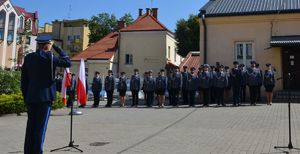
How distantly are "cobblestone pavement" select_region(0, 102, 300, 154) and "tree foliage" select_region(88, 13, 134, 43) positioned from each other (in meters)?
54.6

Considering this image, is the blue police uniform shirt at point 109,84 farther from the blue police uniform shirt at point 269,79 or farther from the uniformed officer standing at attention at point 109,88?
the blue police uniform shirt at point 269,79

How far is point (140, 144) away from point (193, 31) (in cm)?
4289

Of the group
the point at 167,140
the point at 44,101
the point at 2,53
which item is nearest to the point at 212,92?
the point at 167,140

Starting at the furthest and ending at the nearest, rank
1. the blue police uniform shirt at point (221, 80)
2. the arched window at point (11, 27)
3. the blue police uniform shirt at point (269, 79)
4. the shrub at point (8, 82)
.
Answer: the arched window at point (11, 27)
the blue police uniform shirt at point (221, 80)
the blue police uniform shirt at point (269, 79)
the shrub at point (8, 82)

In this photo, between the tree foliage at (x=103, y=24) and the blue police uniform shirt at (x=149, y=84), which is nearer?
the blue police uniform shirt at (x=149, y=84)

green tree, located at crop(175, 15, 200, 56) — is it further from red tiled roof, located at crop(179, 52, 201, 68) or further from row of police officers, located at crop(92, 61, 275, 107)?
row of police officers, located at crop(92, 61, 275, 107)

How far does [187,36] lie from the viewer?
50.5m

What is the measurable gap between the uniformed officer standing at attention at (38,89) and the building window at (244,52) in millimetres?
17079

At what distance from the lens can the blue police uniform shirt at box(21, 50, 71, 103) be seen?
6.31 m

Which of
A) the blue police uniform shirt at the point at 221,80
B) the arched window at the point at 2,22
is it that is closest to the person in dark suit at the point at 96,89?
the blue police uniform shirt at the point at 221,80

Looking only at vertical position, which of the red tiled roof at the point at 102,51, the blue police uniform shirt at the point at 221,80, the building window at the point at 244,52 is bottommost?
the blue police uniform shirt at the point at 221,80

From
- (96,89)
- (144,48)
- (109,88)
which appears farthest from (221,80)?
(144,48)

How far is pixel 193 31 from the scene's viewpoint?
5056 centimetres

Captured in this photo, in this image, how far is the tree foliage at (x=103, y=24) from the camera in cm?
6831
